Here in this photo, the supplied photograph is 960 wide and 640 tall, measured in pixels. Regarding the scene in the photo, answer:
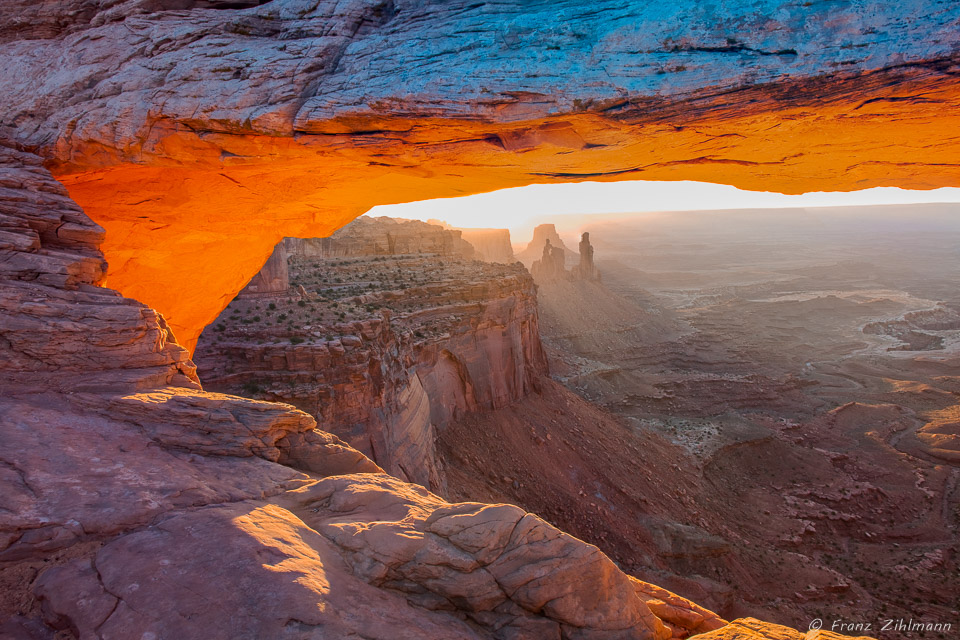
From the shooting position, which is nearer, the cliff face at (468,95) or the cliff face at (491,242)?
the cliff face at (468,95)

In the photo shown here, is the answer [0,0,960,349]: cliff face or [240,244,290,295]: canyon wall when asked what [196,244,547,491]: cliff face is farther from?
[0,0,960,349]: cliff face

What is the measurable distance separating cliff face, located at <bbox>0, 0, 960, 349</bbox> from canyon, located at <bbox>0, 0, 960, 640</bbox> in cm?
4

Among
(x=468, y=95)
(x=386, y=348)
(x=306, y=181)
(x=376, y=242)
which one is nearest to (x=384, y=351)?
(x=386, y=348)

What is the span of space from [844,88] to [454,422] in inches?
722

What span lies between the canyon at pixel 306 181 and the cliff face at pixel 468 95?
4cm

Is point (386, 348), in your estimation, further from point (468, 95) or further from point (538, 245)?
point (538, 245)

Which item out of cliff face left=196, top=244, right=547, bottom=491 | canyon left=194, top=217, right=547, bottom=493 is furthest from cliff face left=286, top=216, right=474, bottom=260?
cliff face left=196, top=244, right=547, bottom=491

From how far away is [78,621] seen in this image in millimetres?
3623

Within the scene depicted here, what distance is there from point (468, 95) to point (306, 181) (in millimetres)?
4368

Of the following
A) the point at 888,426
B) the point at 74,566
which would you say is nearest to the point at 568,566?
the point at 74,566

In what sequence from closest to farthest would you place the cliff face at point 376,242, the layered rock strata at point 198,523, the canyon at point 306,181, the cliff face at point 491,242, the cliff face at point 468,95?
1. the layered rock strata at point 198,523
2. the canyon at point 306,181
3. the cliff face at point 468,95
4. the cliff face at point 376,242
5. the cliff face at point 491,242

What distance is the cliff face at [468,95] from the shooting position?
562 cm

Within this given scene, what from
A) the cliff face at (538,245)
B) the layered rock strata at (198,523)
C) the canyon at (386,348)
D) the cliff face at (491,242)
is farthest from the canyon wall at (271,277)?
the cliff face at (538,245)

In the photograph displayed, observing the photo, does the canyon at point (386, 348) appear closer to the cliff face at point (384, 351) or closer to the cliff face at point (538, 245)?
the cliff face at point (384, 351)
